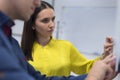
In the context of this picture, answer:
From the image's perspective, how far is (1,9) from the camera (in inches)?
26.8

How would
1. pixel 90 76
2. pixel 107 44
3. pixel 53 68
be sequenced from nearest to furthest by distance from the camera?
pixel 90 76 < pixel 107 44 < pixel 53 68

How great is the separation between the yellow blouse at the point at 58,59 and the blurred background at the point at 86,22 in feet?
3.04

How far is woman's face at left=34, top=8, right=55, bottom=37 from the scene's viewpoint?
163 cm

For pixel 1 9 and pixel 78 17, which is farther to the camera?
pixel 78 17

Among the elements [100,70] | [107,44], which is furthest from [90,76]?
[107,44]

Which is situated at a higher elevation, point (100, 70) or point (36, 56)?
point (100, 70)

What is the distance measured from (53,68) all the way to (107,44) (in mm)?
595

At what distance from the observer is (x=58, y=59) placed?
159 cm

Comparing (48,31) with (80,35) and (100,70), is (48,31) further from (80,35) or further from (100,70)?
(80,35)

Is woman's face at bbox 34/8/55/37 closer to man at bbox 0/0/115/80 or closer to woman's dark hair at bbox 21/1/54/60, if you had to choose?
woman's dark hair at bbox 21/1/54/60

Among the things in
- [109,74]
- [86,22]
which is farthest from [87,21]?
[109,74]

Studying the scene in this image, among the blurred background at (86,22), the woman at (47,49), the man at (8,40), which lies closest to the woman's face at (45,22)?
the woman at (47,49)

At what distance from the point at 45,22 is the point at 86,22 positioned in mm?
1097

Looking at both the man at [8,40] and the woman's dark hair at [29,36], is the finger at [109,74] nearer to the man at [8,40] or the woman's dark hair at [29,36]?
the man at [8,40]
